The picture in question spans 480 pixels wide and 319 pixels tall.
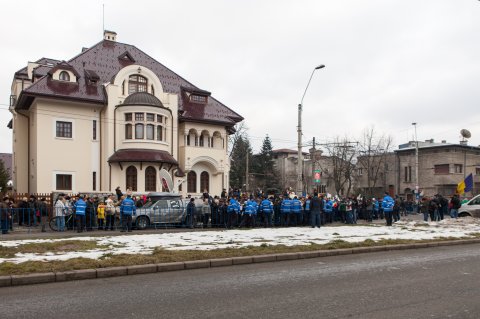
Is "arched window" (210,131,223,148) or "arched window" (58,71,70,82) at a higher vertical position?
"arched window" (58,71,70,82)

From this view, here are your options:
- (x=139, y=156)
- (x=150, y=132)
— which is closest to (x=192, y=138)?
(x=150, y=132)

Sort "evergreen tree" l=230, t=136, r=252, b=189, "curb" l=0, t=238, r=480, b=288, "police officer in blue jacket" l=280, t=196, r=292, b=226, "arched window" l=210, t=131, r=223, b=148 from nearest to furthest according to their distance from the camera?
"curb" l=0, t=238, r=480, b=288 < "police officer in blue jacket" l=280, t=196, r=292, b=226 < "arched window" l=210, t=131, r=223, b=148 < "evergreen tree" l=230, t=136, r=252, b=189

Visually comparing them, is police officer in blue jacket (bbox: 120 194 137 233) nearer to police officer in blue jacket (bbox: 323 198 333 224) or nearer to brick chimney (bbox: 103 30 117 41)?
police officer in blue jacket (bbox: 323 198 333 224)

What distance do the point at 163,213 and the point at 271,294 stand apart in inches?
582

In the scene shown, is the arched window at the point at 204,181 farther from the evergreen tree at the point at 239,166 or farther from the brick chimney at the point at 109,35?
the evergreen tree at the point at 239,166

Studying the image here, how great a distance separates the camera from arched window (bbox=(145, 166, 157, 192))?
37219 millimetres

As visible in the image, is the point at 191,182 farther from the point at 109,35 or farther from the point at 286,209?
the point at 286,209

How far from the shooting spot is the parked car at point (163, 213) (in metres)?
21.6

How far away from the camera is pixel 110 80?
38.3 meters

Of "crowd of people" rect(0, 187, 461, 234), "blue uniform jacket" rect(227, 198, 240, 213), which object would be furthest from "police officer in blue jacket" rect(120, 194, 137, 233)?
"blue uniform jacket" rect(227, 198, 240, 213)

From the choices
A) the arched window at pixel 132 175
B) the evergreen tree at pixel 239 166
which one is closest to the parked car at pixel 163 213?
the arched window at pixel 132 175

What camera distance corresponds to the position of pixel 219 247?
13.3 meters

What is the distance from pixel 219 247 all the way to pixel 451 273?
5.98m

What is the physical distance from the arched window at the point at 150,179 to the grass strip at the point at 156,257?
2444 centimetres
